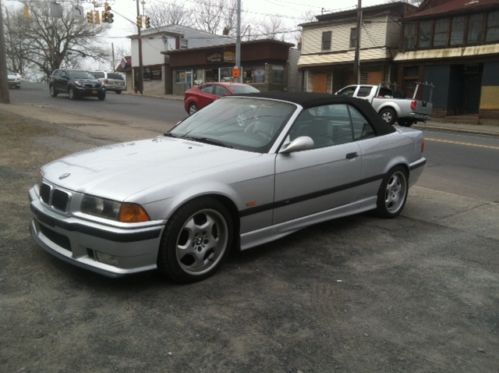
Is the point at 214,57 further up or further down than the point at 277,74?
further up

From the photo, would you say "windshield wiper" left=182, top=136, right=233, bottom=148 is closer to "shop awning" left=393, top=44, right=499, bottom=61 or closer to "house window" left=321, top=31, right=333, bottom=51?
"shop awning" left=393, top=44, right=499, bottom=61

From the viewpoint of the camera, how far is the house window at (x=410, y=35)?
29531mm

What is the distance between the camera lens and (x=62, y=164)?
4184 millimetres

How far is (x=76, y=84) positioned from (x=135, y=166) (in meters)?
25.1

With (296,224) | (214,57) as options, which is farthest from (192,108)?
(214,57)

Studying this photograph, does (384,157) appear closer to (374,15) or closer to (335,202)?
(335,202)

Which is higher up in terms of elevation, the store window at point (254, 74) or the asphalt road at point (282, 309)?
the store window at point (254, 74)

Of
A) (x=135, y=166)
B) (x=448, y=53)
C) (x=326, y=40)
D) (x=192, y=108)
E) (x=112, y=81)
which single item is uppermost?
(x=326, y=40)

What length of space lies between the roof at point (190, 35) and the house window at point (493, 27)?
3200 cm

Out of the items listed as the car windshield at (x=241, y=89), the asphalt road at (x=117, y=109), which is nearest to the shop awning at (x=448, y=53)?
the asphalt road at (x=117, y=109)

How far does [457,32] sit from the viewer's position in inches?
1078

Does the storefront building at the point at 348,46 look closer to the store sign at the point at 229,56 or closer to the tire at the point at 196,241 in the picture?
the store sign at the point at 229,56

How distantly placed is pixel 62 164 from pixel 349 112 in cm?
289

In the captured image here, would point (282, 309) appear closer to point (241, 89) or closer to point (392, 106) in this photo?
point (241, 89)
